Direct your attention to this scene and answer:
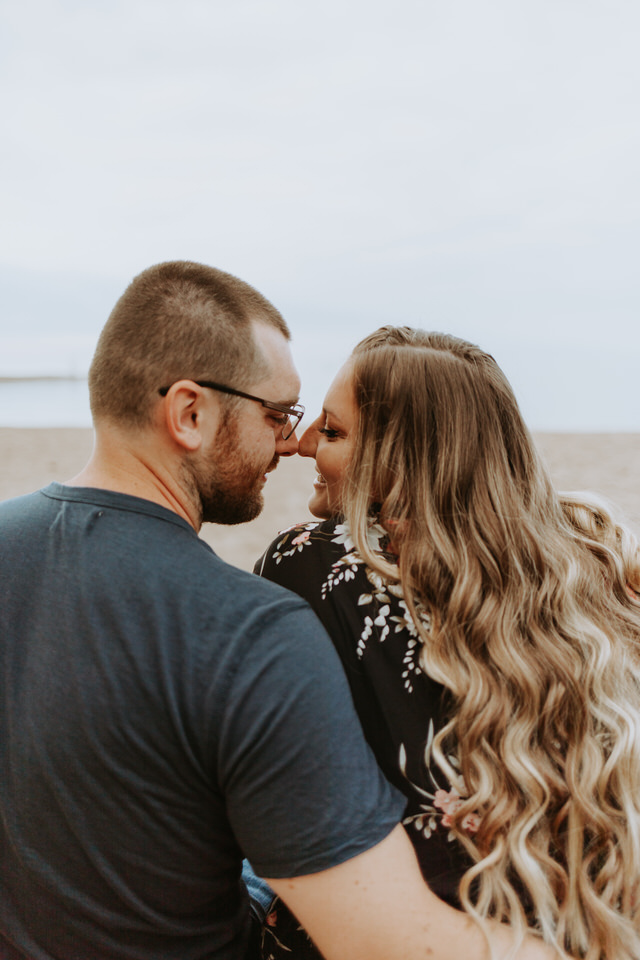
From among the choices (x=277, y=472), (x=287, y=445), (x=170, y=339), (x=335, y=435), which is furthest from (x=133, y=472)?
(x=277, y=472)

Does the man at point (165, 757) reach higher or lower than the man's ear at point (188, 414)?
lower

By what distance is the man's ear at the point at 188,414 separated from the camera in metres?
1.36

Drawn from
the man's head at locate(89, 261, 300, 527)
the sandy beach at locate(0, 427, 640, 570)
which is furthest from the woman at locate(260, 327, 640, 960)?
the sandy beach at locate(0, 427, 640, 570)

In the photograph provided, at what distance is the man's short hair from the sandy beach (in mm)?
5476

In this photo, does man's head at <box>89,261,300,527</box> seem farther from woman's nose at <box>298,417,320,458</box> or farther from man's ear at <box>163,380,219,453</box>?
woman's nose at <box>298,417,320,458</box>

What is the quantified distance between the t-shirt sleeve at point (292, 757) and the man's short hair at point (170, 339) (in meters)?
0.56

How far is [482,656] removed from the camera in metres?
1.38

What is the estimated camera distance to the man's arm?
3.46ft

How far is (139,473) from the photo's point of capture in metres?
1.32

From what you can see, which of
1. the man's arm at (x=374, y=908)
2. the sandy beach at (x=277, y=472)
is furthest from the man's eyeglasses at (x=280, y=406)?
the sandy beach at (x=277, y=472)

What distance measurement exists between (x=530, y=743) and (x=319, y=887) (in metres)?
0.51

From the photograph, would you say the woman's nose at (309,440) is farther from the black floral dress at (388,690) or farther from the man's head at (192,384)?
the black floral dress at (388,690)

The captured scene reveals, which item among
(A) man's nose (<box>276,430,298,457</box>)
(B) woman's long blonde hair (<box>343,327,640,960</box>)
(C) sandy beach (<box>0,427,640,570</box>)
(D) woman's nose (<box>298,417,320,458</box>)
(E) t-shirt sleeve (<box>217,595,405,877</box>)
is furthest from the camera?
(C) sandy beach (<box>0,427,640,570</box>)

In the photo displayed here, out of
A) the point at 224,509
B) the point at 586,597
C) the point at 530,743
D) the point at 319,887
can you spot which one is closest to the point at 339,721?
the point at 319,887
